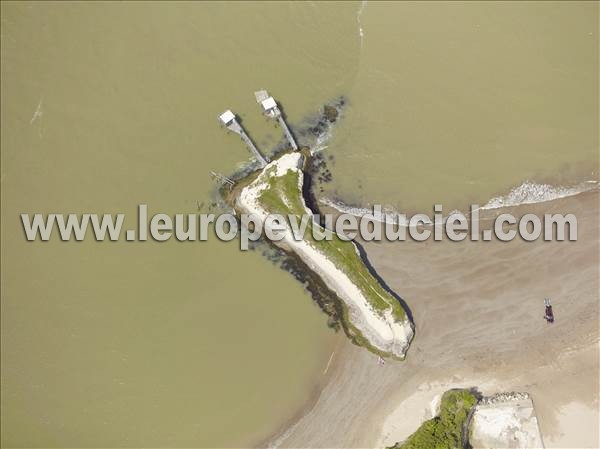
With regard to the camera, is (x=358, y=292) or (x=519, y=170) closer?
(x=358, y=292)

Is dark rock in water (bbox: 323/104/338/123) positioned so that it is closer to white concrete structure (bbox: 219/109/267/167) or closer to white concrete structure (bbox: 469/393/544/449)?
white concrete structure (bbox: 219/109/267/167)

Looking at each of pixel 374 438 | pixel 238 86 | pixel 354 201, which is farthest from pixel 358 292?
pixel 238 86

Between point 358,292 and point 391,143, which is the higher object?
point 391,143

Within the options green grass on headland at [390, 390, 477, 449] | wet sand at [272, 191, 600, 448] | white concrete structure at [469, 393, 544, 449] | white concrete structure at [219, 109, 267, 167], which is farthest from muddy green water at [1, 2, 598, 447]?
white concrete structure at [469, 393, 544, 449]

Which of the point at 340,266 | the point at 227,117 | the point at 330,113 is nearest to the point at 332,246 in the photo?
the point at 340,266

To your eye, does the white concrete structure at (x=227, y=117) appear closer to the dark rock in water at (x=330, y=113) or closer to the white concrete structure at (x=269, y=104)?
the white concrete structure at (x=269, y=104)

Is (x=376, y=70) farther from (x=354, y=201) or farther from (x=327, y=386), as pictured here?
(x=327, y=386)

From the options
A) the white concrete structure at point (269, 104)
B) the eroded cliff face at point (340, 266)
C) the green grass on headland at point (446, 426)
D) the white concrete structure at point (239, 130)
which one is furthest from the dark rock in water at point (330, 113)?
the green grass on headland at point (446, 426)

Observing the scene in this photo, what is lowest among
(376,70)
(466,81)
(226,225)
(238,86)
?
(226,225)
